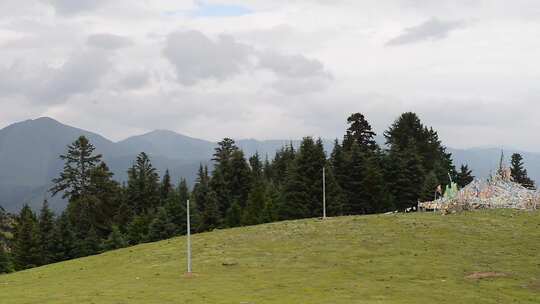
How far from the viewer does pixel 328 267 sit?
4116 centimetres

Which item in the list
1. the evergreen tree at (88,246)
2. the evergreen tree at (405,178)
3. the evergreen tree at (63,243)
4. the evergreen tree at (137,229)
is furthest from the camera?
the evergreen tree at (405,178)

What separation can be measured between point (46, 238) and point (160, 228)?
61.7 ft

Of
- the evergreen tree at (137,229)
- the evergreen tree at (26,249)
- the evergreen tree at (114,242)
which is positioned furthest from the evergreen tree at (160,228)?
the evergreen tree at (26,249)

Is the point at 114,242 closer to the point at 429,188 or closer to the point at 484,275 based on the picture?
the point at 429,188

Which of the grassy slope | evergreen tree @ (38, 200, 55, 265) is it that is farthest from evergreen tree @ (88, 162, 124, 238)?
the grassy slope

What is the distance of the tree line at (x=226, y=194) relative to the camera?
88.5m

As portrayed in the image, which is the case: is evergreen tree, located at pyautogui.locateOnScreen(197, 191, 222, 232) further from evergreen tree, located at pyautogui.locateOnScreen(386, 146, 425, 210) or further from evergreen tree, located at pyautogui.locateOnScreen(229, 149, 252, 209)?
evergreen tree, located at pyautogui.locateOnScreen(386, 146, 425, 210)

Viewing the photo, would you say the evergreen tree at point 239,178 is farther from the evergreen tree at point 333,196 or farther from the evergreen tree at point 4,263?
the evergreen tree at point 4,263

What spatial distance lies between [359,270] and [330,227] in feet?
60.1

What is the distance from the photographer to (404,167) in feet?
319

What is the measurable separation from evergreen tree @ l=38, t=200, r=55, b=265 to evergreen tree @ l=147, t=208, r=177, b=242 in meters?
15.6

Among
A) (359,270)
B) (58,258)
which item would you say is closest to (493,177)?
(359,270)

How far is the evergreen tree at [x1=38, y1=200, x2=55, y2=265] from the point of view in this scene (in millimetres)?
88188

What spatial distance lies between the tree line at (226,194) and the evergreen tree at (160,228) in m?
0.16
